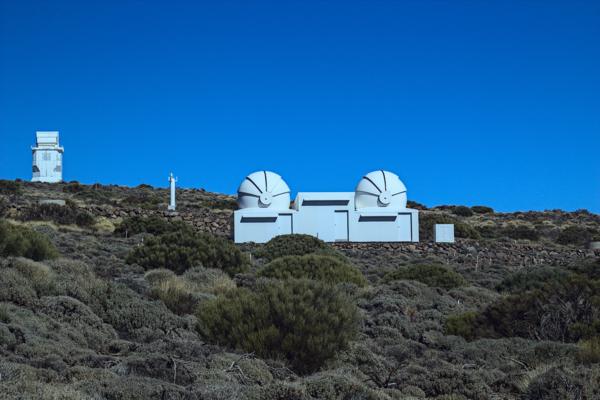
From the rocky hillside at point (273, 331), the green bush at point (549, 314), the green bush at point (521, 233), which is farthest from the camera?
the green bush at point (521, 233)

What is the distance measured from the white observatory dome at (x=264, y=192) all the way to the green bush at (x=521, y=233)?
56.1ft

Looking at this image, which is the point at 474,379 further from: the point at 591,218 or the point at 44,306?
the point at 591,218

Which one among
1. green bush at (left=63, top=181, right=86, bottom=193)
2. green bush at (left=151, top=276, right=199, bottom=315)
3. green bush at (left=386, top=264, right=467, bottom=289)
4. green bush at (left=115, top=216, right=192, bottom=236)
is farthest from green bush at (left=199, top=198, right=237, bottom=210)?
green bush at (left=151, top=276, right=199, bottom=315)

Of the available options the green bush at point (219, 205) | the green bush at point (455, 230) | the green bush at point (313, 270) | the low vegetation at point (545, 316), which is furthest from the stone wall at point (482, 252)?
the green bush at point (219, 205)

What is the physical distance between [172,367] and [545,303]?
24.6 feet

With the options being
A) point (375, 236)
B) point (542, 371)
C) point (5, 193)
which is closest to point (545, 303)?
point (542, 371)

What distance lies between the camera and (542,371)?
27.3ft

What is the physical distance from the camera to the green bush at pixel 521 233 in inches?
1773

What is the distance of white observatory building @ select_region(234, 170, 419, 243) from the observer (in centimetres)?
3472

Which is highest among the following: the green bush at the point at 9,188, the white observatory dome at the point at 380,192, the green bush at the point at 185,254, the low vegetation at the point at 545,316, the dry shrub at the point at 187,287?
the green bush at the point at 9,188

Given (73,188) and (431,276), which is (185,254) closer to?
(431,276)

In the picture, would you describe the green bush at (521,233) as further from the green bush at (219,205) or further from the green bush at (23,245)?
the green bush at (23,245)

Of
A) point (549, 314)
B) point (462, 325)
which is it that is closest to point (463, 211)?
point (462, 325)

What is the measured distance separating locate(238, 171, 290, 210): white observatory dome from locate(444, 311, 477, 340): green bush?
22.8 m
